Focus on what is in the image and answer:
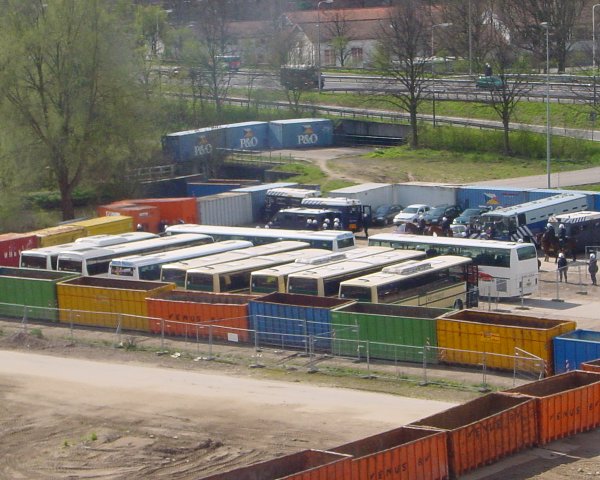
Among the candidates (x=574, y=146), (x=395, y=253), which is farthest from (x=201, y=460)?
(x=574, y=146)

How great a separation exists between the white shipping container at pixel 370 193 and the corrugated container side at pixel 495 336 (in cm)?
1916

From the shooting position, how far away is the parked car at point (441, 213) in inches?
1650

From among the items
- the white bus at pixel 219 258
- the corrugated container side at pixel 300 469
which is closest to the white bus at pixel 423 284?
the white bus at pixel 219 258

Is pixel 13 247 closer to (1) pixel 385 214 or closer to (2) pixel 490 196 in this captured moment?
(1) pixel 385 214

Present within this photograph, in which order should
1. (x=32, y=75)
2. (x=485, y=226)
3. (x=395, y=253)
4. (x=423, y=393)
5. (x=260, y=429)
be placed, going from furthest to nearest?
(x=32, y=75) → (x=485, y=226) → (x=395, y=253) → (x=423, y=393) → (x=260, y=429)

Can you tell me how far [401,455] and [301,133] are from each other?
146 feet

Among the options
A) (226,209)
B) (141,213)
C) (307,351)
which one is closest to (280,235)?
(141,213)

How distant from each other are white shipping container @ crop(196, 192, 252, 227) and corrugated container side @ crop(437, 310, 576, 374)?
20887mm

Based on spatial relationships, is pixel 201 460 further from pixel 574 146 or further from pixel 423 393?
pixel 574 146

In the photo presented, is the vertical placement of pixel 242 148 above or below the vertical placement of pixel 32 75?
below

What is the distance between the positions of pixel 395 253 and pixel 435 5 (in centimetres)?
6125

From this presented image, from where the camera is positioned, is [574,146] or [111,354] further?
[574,146]

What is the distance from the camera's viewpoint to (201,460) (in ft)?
64.6

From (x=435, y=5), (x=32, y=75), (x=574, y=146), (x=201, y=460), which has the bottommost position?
(x=201, y=460)
